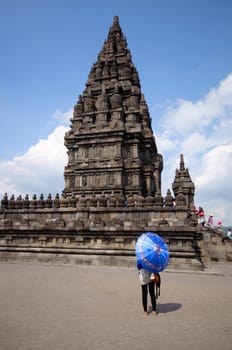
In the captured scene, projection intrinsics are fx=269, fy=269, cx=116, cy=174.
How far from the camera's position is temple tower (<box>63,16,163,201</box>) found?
80.2 ft

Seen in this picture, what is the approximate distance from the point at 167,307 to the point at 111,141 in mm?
19905

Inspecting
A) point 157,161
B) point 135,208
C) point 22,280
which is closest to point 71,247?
point 135,208

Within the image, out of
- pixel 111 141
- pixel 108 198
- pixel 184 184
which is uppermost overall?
pixel 111 141

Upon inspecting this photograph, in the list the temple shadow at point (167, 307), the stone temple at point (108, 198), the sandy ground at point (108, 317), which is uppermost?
the stone temple at point (108, 198)

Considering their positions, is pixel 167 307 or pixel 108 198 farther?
pixel 108 198

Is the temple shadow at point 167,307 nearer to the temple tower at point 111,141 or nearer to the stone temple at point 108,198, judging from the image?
the stone temple at point 108,198

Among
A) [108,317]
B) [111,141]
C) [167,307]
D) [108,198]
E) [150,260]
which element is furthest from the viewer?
[111,141]

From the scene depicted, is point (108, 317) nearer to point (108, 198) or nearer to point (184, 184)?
point (108, 198)

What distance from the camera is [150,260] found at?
561 centimetres

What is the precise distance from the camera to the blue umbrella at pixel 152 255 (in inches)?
221

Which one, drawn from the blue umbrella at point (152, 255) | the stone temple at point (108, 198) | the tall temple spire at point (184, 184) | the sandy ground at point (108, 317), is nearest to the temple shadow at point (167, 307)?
the sandy ground at point (108, 317)

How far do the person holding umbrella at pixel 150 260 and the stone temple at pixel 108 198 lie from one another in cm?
759

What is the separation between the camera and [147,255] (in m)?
5.64

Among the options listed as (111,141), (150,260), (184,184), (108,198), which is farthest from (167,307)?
(184,184)
